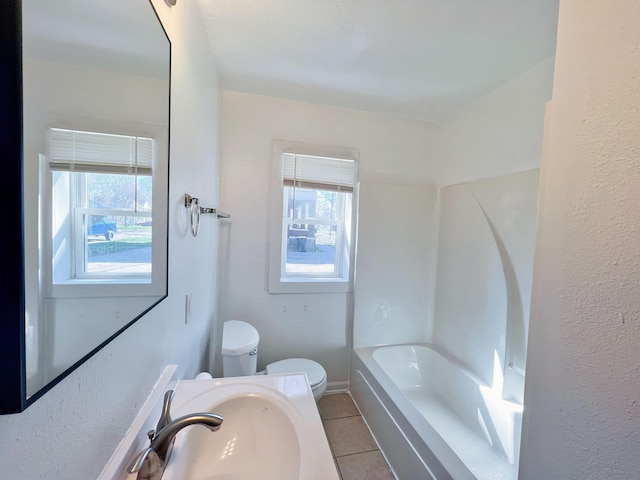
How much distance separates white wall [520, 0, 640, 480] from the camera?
0.53 m

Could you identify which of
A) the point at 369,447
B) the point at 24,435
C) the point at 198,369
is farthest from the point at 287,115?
the point at 369,447

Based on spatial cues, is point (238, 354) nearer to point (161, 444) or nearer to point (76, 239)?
point (161, 444)

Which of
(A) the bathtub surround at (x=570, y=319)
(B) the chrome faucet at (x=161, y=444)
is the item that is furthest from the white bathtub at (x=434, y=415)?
(B) the chrome faucet at (x=161, y=444)

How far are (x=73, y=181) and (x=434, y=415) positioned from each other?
8.08 feet

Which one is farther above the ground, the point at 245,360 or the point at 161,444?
the point at 161,444

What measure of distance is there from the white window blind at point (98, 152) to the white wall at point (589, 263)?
109 centimetres

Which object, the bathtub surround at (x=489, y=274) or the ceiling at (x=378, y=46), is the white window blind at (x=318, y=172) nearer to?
the ceiling at (x=378, y=46)

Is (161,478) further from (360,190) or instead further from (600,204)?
(360,190)

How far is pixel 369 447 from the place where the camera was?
1.72 metres

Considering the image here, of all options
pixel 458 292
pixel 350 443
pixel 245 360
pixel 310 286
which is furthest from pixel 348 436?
pixel 458 292

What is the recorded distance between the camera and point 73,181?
46 centimetres

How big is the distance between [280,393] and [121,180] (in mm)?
860

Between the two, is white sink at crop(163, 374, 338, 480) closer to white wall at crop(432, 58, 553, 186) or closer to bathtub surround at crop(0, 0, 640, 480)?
bathtub surround at crop(0, 0, 640, 480)

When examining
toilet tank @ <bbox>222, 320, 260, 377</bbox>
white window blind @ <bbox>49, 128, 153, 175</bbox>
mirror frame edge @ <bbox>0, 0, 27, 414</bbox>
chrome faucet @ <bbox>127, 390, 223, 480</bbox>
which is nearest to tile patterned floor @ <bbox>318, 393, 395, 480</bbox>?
toilet tank @ <bbox>222, 320, 260, 377</bbox>
